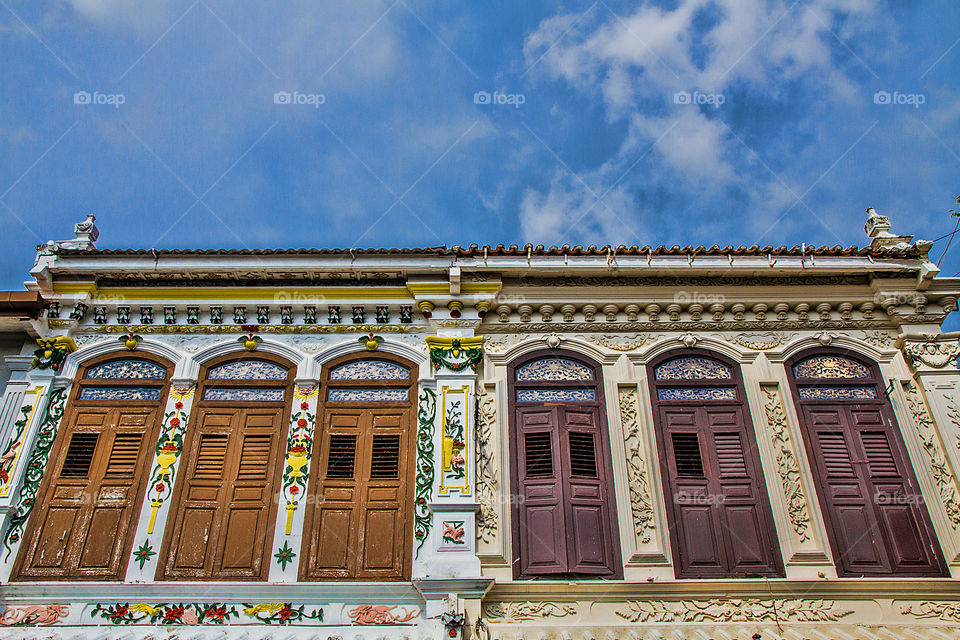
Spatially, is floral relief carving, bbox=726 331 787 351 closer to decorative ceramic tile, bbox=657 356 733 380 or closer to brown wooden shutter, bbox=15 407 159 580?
decorative ceramic tile, bbox=657 356 733 380

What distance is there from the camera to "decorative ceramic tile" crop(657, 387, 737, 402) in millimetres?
9617

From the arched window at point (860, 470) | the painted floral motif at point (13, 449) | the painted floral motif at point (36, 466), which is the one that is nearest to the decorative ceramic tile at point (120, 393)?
the painted floral motif at point (36, 466)

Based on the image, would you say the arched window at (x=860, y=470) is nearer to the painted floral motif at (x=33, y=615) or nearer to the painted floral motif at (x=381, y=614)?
the painted floral motif at (x=381, y=614)

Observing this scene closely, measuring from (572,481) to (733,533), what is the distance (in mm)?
1871

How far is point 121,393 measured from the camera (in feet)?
31.7

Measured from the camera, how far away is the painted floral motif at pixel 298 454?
8773 millimetres

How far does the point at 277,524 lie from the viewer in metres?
8.62

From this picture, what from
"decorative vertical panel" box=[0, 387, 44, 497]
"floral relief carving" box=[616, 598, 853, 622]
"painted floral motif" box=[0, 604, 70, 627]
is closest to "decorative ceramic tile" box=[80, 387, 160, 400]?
"decorative vertical panel" box=[0, 387, 44, 497]

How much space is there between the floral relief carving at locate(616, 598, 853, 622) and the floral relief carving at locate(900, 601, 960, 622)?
2.21 ft

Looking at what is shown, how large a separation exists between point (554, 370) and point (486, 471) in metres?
1.67

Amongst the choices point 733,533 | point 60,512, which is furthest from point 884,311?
point 60,512

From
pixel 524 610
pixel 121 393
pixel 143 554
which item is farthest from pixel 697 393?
pixel 121 393

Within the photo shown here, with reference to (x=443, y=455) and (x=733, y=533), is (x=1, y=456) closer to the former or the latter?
(x=443, y=455)

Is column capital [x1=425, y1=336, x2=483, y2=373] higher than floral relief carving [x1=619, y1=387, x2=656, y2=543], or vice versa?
column capital [x1=425, y1=336, x2=483, y2=373]
